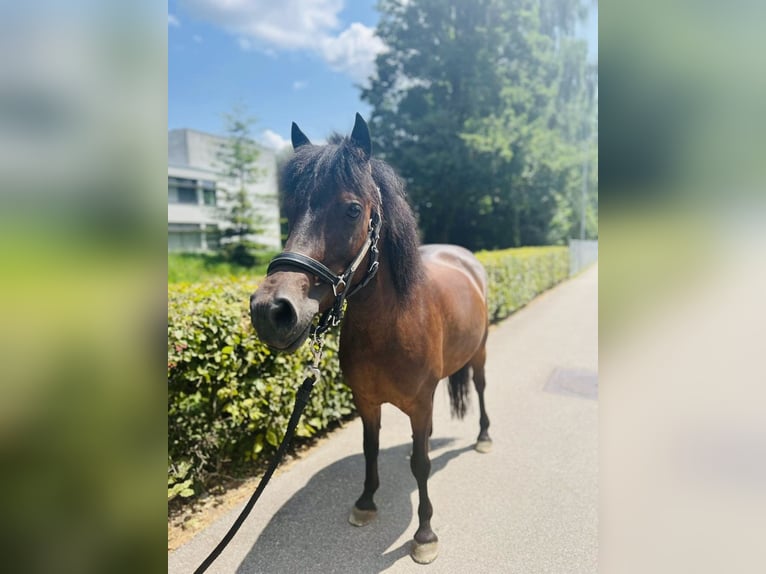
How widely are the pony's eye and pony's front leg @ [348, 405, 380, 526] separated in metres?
1.44

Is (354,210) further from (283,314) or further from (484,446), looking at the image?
(484,446)

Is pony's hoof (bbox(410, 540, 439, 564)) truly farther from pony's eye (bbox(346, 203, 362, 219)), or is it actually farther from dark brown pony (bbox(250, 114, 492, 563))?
pony's eye (bbox(346, 203, 362, 219))

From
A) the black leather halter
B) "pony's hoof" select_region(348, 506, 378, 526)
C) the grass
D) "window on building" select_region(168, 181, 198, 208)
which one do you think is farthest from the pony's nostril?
"window on building" select_region(168, 181, 198, 208)

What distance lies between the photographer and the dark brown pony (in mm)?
1650

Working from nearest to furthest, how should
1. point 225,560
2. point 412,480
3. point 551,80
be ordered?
point 225,560
point 412,480
point 551,80

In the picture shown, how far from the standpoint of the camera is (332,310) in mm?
1935

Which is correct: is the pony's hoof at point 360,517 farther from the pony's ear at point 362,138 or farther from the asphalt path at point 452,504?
the pony's ear at point 362,138

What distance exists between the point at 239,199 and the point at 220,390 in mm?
24672

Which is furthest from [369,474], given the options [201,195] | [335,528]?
[201,195]
